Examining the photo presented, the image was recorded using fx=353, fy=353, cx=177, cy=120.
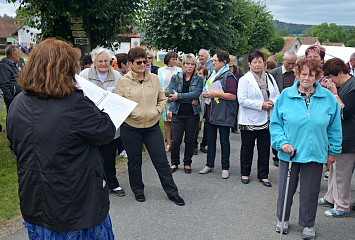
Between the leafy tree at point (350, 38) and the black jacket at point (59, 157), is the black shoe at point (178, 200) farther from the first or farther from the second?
the leafy tree at point (350, 38)

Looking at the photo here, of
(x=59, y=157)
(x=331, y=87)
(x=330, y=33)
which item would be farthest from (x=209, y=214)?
(x=330, y=33)

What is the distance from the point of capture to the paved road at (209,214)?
4094 millimetres

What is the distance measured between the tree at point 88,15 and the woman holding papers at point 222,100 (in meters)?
3.87

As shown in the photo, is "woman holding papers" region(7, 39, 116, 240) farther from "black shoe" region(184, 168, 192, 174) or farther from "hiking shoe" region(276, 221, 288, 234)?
"black shoe" region(184, 168, 192, 174)

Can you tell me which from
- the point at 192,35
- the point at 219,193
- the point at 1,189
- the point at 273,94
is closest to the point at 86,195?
the point at 219,193

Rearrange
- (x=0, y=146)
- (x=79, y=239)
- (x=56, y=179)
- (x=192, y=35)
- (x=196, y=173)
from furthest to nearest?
(x=192, y=35) < (x=0, y=146) < (x=196, y=173) < (x=79, y=239) < (x=56, y=179)

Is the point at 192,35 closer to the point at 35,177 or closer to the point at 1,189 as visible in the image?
→ the point at 1,189

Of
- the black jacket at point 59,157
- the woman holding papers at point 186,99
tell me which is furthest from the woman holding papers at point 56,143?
the woman holding papers at point 186,99

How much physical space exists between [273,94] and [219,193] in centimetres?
179

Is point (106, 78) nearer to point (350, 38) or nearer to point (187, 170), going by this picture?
point (187, 170)

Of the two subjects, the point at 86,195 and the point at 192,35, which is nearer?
the point at 86,195

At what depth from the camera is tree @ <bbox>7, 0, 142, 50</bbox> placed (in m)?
8.23

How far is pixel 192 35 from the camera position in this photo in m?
15.1

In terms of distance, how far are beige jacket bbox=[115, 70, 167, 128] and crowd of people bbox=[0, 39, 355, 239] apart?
0.01 m
